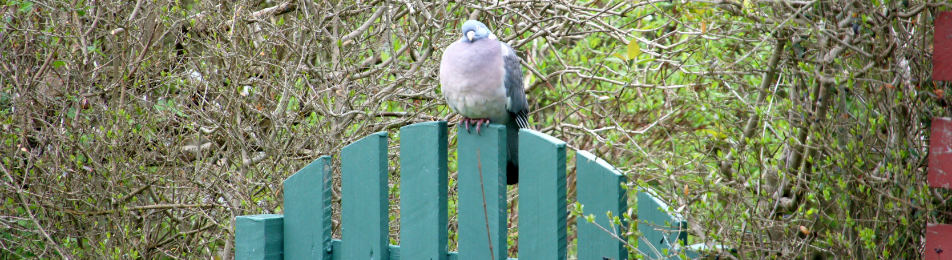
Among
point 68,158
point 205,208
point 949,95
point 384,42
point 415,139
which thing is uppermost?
point 384,42

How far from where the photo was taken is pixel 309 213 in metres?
2.00

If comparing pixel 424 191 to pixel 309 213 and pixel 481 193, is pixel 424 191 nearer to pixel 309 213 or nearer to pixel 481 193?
pixel 481 193

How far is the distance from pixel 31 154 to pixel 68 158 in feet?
0.54

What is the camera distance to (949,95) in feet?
4.65

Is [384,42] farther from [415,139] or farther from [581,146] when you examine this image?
[415,139]

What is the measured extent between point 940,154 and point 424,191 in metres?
1.12

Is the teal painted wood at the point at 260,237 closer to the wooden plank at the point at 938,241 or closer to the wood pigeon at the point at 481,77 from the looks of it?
the wood pigeon at the point at 481,77

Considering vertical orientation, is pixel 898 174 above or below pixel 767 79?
below

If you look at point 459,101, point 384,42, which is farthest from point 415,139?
point 384,42

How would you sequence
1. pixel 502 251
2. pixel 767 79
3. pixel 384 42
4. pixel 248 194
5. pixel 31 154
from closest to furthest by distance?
pixel 502 251 → pixel 767 79 → pixel 248 194 → pixel 31 154 → pixel 384 42

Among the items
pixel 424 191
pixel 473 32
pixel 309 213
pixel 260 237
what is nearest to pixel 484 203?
pixel 424 191

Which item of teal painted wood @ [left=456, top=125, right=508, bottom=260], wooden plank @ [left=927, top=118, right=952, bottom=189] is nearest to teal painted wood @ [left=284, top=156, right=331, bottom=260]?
teal painted wood @ [left=456, top=125, right=508, bottom=260]

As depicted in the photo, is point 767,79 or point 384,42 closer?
point 767,79

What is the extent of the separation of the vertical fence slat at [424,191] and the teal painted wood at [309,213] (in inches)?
8.6
